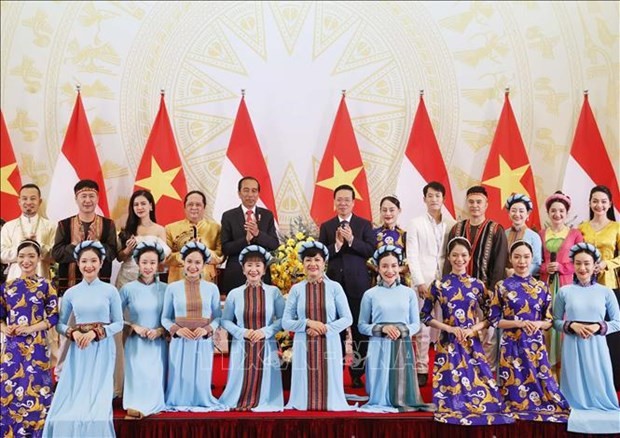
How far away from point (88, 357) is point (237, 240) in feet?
4.54

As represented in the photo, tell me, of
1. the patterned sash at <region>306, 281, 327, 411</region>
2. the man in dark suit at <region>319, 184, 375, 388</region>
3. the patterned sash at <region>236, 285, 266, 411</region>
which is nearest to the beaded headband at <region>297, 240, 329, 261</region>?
the patterned sash at <region>306, 281, 327, 411</region>

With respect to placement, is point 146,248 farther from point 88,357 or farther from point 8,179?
point 8,179

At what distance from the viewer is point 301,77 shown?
7195 mm

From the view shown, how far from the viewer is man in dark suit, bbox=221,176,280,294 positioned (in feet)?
17.7

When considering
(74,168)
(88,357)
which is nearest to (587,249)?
(88,357)

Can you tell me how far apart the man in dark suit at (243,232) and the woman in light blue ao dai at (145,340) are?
2.21 ft

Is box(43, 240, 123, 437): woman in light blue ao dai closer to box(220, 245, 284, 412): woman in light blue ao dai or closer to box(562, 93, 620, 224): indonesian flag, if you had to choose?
box(220, 245, 284, 412): woman in light blue ao dai

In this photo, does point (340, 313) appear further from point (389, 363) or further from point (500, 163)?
point (500, 163)

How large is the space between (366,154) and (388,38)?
3.69 ft

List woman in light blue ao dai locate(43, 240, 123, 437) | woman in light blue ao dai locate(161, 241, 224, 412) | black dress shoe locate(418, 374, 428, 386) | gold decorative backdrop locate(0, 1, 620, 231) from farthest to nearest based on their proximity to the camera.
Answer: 1. gold decorative backdrop locate(0, 1, 620, 231)
2. black dress shoe locate(418, 374, 428, 386)
3. woman in light blue ao dai locate(161, 241, 224, 412)
4. woman in light blue ao dai locate(43, 240, 123, 437)

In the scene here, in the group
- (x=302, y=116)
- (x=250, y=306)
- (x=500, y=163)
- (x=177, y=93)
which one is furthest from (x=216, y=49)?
(x=250, y=306)

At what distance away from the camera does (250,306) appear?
473 centimetres

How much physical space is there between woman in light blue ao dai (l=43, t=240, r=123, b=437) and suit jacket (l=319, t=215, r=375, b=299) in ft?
5.03

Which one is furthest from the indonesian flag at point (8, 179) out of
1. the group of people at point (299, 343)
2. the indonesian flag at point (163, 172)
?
the group of people at point (299, 343)
